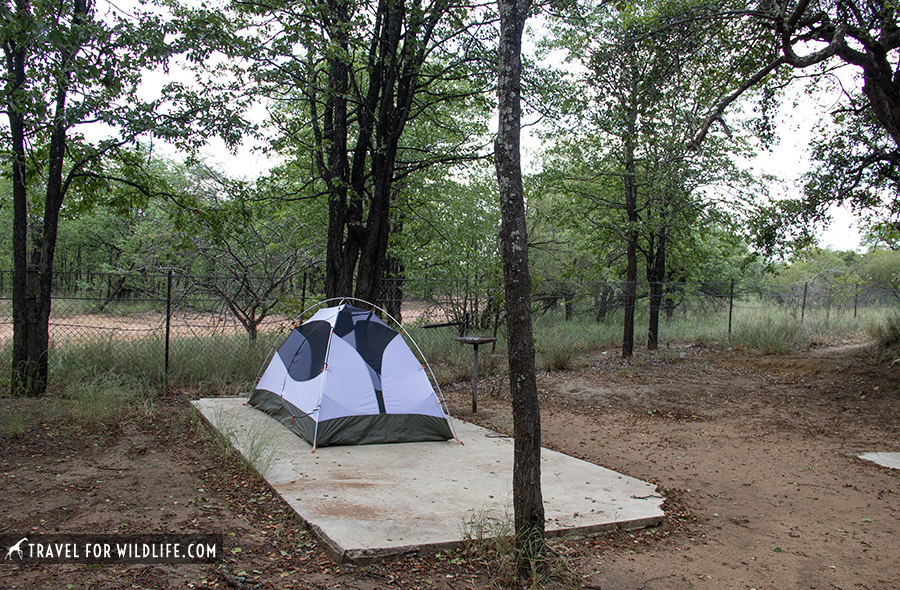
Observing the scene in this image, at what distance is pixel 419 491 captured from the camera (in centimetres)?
464

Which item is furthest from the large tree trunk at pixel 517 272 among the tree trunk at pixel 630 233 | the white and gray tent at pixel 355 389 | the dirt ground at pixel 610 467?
the tree trunk at pixel 630 233

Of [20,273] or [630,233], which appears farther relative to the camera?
[630,233]

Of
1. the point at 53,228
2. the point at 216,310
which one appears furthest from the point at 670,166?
the point at 53,228

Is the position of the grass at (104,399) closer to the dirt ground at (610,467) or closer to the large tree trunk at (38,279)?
the dirt ground at (610,467)

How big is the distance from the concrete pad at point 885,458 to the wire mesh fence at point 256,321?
532 centimetres

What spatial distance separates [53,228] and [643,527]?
7652mm

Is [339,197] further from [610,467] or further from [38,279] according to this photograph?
[610,467]

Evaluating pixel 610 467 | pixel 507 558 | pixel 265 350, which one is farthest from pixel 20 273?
pixel 610 467

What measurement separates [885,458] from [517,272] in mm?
5746

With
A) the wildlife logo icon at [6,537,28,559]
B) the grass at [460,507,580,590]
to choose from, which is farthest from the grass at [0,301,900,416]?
the grass at [460,507,580,590]

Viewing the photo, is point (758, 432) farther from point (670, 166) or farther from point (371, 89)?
point (371, 89)

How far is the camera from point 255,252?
36.5ft

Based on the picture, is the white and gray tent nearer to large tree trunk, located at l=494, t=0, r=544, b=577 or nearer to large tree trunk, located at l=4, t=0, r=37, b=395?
large tree trunk, located at l=494, t=0, r=544, b=577

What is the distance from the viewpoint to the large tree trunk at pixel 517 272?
11.1 ft
